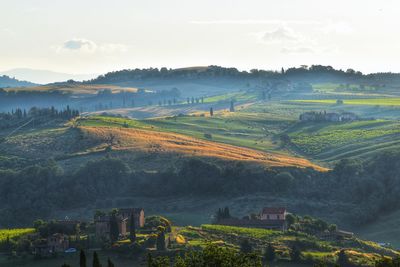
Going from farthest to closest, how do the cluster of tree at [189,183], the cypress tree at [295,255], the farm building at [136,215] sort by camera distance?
the cluster of tree at [189,183] < the farm building at [136,215] < the cypress tree at [295,255]

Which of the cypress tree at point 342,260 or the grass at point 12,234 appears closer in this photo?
the cypress tree at point 342,260

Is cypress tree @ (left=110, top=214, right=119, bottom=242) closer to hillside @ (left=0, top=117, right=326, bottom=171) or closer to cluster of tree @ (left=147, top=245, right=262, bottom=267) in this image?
cluster of tree @ (left=147, top=245, right=262, bottom=267)

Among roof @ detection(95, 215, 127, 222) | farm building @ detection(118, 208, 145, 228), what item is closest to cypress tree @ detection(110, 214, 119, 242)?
roof @ detection(95, 215, 127, 222)

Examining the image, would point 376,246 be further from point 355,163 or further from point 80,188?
point 80,188

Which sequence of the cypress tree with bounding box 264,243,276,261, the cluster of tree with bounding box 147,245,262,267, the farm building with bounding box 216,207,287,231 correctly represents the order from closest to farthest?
the cluster of tree with bounding box 147,245,262,267 < the cypress tree with bounding box 264,243,276,261 < the farm building with bounding box 216,207,287,231

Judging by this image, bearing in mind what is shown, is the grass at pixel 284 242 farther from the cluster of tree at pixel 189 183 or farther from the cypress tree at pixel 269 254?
the cluster of tree at pixel 189 183

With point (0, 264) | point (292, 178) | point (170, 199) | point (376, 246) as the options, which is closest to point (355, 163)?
point (292, 178)

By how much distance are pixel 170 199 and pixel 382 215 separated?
1520 inches

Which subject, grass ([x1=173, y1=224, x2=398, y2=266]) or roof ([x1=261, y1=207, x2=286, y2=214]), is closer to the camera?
grass ([x1=173, y1=224, x2=398, y2=266])

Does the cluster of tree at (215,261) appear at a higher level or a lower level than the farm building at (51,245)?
higher

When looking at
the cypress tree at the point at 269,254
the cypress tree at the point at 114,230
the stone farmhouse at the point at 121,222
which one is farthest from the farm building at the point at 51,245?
the cypress tree at the point at 269,254

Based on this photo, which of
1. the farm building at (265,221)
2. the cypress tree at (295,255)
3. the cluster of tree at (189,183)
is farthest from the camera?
the cluster of tree at (189,183)

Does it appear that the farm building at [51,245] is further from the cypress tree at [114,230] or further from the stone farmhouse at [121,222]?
the cypress tree at [114,230]

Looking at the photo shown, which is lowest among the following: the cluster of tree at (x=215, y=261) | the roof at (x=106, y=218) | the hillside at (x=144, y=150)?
the roof at (x=106, y=218)
